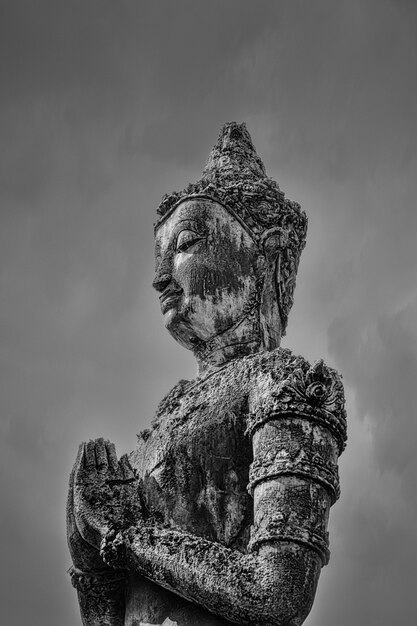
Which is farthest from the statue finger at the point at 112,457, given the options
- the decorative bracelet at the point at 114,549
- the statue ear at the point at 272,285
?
the statue ear at the point at 272,285

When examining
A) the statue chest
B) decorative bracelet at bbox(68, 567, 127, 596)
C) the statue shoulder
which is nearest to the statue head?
the statue chest

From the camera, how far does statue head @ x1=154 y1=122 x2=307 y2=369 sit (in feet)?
44.1

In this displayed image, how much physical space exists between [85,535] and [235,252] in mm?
3520

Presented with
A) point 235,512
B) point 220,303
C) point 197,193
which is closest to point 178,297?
point 220,303

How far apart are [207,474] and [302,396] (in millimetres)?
1219

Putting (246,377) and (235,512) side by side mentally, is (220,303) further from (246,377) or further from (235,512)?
(235,512)

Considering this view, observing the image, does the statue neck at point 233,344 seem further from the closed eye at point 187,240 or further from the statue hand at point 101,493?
the statue hand at point 101,493

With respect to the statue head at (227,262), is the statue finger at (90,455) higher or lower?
lower

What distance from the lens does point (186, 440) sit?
40.9 feet

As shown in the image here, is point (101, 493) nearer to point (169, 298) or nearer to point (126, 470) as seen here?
point (126, 470)

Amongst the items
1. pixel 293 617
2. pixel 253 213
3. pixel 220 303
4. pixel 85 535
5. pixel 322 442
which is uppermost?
pixel 253 213

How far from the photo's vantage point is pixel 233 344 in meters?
13.4

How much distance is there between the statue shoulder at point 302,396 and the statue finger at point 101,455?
1523 millimetres

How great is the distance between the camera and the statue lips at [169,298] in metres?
13.6
